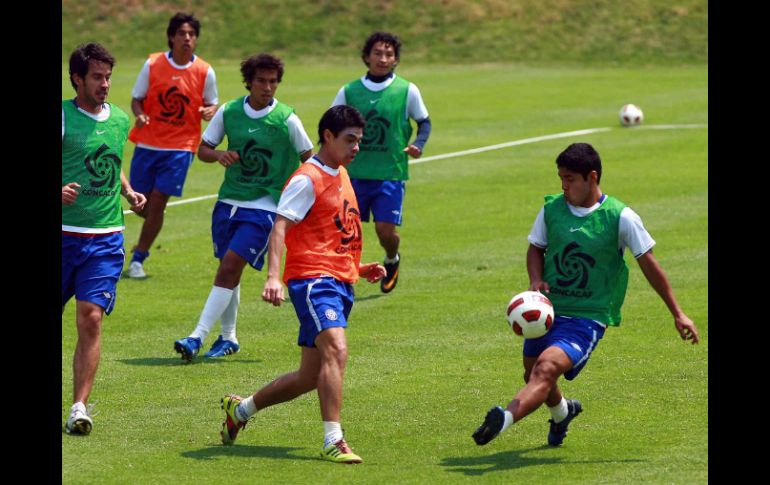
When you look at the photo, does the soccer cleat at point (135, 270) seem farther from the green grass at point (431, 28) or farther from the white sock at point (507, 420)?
the green grass at point (431, 28)

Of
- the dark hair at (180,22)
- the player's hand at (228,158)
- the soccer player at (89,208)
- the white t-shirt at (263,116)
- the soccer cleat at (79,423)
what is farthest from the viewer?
the dark hair at (180,22)

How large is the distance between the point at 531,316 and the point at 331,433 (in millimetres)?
1485

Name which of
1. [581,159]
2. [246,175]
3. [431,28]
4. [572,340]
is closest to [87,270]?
[246,175]

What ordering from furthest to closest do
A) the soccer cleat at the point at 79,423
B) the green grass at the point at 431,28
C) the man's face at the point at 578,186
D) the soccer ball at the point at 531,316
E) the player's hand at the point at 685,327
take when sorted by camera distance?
the green grass at the point at 431,28
the soccer cleat at the point at 79,423
the man's face at the point at 578,186
the soccer ball at the point at 531,316
the player's hand at the point at 685,327

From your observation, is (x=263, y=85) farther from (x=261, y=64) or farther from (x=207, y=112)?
(x=207, y=112)

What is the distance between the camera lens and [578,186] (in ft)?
32.0

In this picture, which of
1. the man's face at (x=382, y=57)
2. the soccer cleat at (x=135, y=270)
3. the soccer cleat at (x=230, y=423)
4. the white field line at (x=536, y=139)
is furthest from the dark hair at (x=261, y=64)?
the white field line at (x=536, y=139)

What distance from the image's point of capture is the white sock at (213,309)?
41.8 feet

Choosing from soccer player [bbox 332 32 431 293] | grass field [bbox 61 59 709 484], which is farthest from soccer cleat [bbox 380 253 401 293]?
grass field [bbox 61 59 709 484]

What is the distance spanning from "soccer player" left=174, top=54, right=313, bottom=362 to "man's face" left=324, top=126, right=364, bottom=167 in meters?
2.95

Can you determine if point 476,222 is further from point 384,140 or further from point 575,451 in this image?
point 575,451

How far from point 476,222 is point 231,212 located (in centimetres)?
769

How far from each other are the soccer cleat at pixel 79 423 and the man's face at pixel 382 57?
6509 mm
